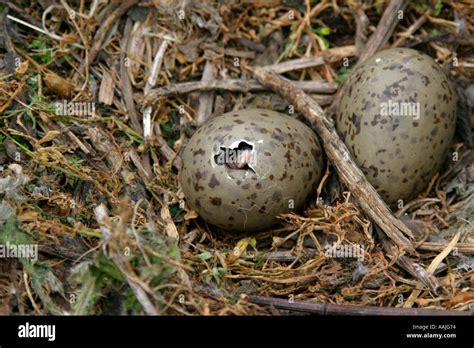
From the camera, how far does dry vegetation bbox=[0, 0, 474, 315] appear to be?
277cm

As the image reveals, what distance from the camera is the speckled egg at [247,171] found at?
3.18 m

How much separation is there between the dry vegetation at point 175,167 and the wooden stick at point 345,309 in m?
0.02

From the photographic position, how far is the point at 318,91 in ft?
12.6

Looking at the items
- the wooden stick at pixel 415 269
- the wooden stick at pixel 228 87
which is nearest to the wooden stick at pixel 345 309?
the wooden stick at pixel 415 269

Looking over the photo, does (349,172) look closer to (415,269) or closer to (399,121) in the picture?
(399,121)

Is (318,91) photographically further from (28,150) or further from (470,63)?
(28,150)

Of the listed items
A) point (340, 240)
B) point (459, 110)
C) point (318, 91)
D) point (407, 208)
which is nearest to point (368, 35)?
point (318, 91)

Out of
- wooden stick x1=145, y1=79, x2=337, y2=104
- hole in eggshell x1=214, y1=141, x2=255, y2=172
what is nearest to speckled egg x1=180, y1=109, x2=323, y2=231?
hole in eggshell x1=214, y1=141, x2=255, y2=172

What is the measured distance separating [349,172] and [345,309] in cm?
81

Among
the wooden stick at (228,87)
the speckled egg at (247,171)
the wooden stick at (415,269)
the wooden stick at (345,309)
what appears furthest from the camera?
the wooden stick at (228,87)

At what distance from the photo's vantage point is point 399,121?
3.25m

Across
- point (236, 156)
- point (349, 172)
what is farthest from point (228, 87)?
point (349, 172)

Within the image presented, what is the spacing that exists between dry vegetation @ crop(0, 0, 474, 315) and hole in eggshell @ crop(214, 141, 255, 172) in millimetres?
389

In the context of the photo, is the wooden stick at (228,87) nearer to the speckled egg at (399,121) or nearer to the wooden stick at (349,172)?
the wooden stick at (349,172)
